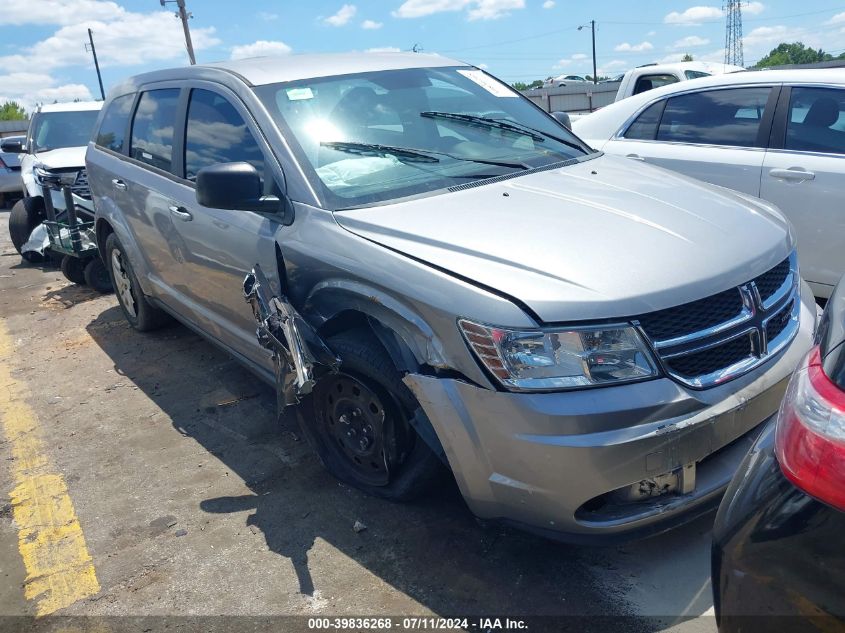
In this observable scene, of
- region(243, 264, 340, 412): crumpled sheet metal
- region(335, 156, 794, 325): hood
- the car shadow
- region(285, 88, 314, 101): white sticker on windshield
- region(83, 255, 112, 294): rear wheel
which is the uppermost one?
region(285, 88, 314, 101): white sticker on windshield

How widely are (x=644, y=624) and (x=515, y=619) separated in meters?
0.42

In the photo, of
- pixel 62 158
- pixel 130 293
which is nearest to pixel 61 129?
pixel 62 158

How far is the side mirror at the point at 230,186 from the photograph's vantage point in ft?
10.2

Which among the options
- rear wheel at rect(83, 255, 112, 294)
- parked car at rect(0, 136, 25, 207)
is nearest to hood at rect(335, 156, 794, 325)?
rear wheel at rect(83, 255, 112, 294)

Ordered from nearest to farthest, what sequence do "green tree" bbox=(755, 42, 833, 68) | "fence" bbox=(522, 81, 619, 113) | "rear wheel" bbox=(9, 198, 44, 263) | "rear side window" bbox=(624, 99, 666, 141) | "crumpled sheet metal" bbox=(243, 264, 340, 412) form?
"crumpled sheet metal" bbox=(243, 264, 340, 412)
"rear side window" bbox=(624, 99, 666, 141)
"rear wheel" bbox=(9, 198, 44, 263)
"fence" bbox=(522, 81, 619, 113)
"green tree" bbox=(755, 42, 833, 68)

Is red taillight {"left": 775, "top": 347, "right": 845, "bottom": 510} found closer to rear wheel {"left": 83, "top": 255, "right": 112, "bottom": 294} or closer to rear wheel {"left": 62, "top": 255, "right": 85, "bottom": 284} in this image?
rear wheel {"left": 83, "top": 255, "right": 112, "bottom": 294}

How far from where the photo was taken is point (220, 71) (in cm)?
385

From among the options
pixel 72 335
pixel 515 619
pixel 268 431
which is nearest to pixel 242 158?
pixel 268 431

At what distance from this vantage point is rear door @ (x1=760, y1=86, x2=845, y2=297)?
4.46 m

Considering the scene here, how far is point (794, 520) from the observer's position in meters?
1.42

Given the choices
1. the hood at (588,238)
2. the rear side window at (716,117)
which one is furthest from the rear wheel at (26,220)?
the hood at (588,238)

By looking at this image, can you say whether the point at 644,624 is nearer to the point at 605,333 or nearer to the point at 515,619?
the point at 515,619

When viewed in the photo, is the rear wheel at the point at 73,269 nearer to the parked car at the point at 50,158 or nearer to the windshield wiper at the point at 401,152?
the parked car at the point at 50,158

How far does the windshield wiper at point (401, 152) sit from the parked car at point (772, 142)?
2.15 meters
